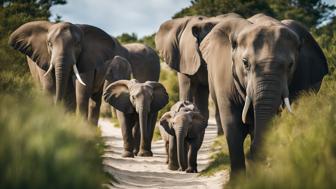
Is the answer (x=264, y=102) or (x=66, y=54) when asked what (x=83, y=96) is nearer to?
(x=66, y=54)

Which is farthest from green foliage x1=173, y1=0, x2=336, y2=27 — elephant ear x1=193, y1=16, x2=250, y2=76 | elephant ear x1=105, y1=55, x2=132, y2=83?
elephant ear x1=193, y1=16, x2=250, y2=76

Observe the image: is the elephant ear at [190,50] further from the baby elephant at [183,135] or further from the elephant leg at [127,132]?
the elephant leg at [127,132]

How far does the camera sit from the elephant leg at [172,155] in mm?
14867

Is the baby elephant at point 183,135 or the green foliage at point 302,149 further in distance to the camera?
the baby elephant at point 183,135

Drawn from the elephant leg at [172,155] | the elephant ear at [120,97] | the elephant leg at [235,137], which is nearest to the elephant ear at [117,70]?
the elephant ear at [120,97]

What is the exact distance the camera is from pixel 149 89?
684 inches

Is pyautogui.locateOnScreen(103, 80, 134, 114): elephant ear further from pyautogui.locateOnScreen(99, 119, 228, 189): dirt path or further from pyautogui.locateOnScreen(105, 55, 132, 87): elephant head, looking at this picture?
pyautogui.locateOnScreen(105, 55, 132, 87): elephant head

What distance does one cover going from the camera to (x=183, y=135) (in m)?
14.4

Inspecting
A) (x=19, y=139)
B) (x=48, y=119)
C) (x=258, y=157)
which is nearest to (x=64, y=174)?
(x=19, y=139)

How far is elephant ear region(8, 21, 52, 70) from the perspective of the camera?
642 inches

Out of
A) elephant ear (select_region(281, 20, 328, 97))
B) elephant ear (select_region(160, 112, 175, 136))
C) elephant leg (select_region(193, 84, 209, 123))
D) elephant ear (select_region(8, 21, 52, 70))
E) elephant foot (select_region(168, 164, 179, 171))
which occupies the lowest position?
elephant foot (select_region(168, 164, 179, 171))

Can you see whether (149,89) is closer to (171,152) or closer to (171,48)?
(171,48)

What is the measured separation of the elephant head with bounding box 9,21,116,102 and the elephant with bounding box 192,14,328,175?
4.39 meters

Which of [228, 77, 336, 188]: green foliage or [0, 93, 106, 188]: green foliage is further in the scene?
[228, 77, 336, 188]: green foliage
